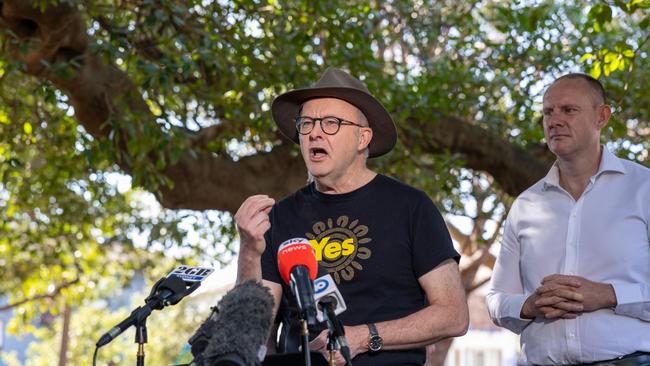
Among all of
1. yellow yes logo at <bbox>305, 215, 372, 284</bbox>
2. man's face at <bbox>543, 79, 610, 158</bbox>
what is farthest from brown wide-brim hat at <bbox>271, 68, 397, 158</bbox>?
man's face at <bbox>543, 79, 610, 158</bbox>

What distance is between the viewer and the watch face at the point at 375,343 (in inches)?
171

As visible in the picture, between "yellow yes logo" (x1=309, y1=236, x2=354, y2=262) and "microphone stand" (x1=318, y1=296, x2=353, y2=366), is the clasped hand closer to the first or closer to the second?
"yellow yes logo" (x1=309, y1=236, x2=354, y2=262)

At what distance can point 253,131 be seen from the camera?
10.5 m

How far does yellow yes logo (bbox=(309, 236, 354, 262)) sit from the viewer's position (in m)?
4.62

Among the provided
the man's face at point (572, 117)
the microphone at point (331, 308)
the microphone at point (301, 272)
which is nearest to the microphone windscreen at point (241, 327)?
the microphone at point (301, 272)

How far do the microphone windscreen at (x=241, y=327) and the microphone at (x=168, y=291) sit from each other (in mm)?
480

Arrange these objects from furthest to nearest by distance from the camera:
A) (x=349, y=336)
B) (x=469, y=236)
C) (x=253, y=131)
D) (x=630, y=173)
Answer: (x=469, y=236)
(x=253, y=131)
(x=630, y=173)
(x=349, y=336)

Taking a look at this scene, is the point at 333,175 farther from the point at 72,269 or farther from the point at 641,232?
the point at 72,269

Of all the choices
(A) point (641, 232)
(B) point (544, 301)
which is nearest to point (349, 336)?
(B) point (544, 301)

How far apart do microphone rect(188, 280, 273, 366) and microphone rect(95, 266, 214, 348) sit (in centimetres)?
36

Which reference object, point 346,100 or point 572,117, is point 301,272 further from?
point 572,117

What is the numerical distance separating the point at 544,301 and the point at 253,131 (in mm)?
5967

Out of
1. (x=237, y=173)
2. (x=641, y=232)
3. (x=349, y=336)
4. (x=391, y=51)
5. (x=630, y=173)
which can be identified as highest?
(x=391, y=51)

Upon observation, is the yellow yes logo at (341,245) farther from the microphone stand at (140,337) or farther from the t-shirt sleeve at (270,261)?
the microphone stand at (140,337)
